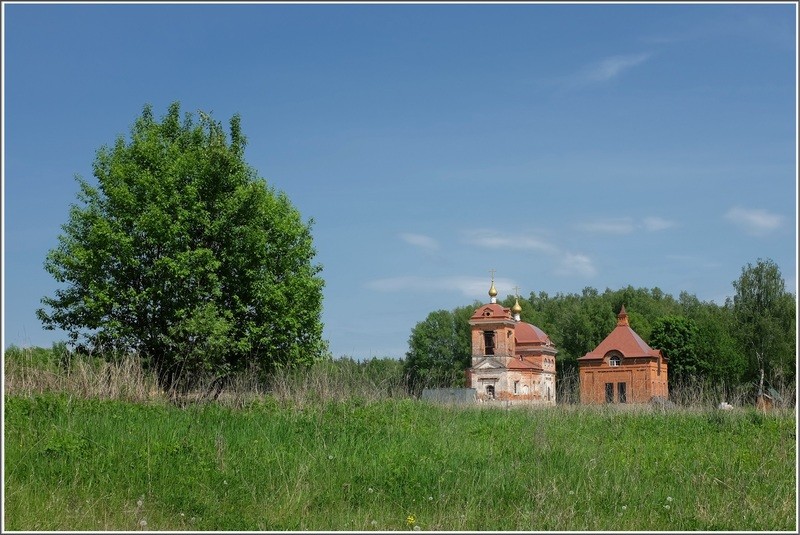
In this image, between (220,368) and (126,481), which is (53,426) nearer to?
(126,481)

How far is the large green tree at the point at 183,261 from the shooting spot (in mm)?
25391

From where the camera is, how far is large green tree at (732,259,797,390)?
52.6m

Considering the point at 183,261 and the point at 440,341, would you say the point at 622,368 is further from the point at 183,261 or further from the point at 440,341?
the point at 183,261

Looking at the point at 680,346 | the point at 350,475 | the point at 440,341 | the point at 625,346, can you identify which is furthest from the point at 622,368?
the point at 350,475

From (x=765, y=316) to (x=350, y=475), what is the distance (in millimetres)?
52711

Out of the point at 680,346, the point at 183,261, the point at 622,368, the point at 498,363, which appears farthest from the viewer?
the point at 680,346

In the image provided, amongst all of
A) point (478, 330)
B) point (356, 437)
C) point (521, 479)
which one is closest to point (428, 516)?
point (521, 479)

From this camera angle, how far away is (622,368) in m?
50.8

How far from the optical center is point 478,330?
5306cm

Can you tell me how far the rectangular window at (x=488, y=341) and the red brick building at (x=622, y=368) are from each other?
593 cm

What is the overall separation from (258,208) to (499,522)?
21.1 meters

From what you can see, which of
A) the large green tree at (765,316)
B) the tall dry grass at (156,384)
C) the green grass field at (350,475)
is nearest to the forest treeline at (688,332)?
the large green tree at (765,316)

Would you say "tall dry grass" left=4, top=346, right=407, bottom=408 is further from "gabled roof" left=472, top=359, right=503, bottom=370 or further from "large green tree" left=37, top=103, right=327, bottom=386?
"gabled roof" left=472, top=359, right=503, bottom=370

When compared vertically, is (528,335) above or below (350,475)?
above
